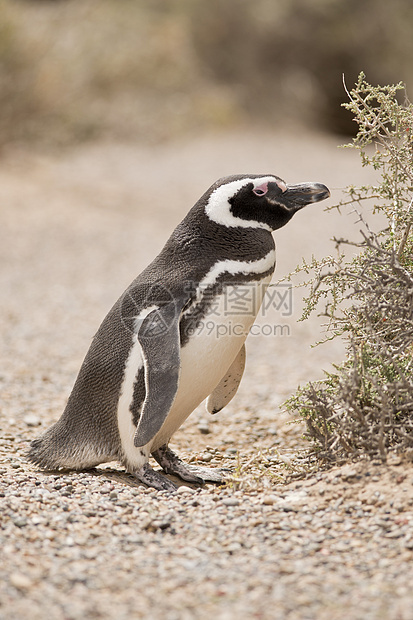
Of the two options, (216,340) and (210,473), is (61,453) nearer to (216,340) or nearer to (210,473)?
(210,473)

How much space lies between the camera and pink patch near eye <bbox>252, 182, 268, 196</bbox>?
100 inches

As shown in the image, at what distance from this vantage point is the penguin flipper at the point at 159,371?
7.45 ft

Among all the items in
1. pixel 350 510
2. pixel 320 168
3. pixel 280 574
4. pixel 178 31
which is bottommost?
pixel 280 574

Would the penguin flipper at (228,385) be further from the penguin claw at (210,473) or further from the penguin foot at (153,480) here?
the penguin foot at (153,480)

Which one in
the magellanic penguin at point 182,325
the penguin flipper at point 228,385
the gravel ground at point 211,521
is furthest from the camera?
the penguin flipper at point 228,385

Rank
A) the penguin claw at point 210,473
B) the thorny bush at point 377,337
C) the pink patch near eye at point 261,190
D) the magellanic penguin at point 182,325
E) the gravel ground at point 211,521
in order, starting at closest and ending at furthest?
the gravel ground at point 211,521
the thorny bush at point 377,337
the magellanic penguin at point 182,325
the pink patch near eye at point 261,190
the penguin claw at point 210,473

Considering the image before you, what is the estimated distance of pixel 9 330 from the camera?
550cm

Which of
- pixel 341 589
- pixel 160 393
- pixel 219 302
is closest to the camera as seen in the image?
pixel 341 589

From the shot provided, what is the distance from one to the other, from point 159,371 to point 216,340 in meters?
0.27

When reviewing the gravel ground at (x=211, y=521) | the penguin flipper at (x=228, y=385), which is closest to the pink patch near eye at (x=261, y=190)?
the penguin flipper at (x=228, y=385)

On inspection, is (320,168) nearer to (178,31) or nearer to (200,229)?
(178,31)

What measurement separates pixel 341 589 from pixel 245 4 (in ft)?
48.8

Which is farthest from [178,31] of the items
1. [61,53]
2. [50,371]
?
[50,371]

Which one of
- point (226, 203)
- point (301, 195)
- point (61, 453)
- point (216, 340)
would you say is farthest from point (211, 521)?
point (301, 195)
